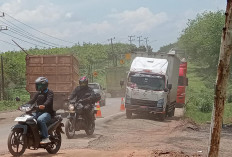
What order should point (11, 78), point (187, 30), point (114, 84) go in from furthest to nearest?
point (187, 30), point (11, 78), point (114, 84)

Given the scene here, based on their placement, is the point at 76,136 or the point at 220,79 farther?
the point at 76,136

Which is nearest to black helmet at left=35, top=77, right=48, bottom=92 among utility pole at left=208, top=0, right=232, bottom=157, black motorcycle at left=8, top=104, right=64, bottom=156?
black motorcycle at left=8, top=104, right=64, bottom=156

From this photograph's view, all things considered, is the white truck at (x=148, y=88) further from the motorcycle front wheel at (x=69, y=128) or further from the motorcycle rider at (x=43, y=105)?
the motorcycle rider at (x=43, y=105)

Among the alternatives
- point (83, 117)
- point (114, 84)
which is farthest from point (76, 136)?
point (114, 84)

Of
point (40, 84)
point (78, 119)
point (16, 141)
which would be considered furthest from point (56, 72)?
point (16, 141)

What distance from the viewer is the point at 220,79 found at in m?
5.95

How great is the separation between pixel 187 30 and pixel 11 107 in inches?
3302

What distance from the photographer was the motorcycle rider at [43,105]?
9059 mm

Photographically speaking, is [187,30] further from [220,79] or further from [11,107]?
[220,79]

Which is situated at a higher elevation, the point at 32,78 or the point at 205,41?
the point at 205,41

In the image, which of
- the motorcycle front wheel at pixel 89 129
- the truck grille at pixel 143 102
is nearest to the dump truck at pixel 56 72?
the truck grille at pixel 143 102

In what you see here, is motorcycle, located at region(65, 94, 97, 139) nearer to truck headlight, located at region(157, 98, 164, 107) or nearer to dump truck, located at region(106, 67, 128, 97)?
truck headlight, located at region(157, 98, 164, 107)

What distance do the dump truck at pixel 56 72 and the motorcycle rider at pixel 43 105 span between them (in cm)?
1190

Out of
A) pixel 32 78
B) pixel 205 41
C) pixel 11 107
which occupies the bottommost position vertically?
pixel 11 107
